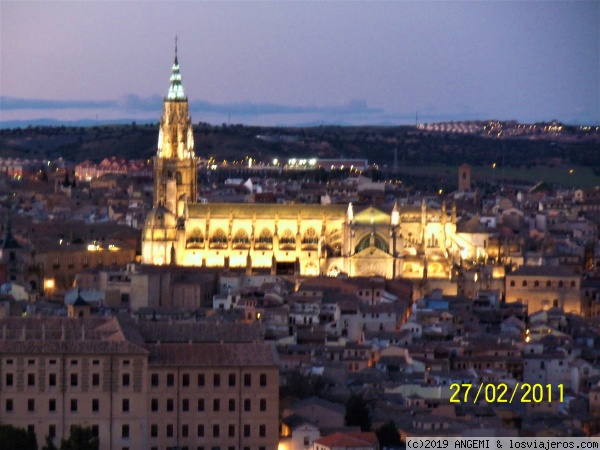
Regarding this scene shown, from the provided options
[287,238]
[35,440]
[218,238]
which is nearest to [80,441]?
[35,440]

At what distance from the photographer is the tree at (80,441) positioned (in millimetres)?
60750

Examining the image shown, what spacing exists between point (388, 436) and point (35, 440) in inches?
376

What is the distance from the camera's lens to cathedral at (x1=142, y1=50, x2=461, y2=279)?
360ft

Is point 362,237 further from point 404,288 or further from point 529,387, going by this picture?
point 529,387

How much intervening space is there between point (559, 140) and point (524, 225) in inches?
1843

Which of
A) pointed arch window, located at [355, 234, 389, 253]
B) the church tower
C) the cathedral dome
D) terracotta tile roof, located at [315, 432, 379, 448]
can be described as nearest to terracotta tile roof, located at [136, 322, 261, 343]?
terracotta tile roof, located at [315, 432, 379, 448]

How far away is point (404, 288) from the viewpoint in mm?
102438

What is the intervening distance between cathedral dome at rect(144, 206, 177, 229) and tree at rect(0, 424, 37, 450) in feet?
162

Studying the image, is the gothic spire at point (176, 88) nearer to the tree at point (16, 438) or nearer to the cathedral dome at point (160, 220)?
the cathedral dome at point (160, 220)

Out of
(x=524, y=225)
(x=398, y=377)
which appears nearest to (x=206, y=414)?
(x=398, y=377)

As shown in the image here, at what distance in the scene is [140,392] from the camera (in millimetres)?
64125

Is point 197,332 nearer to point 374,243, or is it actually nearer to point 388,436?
point 388,436

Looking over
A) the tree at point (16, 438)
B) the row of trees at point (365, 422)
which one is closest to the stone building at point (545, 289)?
the row of trees at point (365, 422)

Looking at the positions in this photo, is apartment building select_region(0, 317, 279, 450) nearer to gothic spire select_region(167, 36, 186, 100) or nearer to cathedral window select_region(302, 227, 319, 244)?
cathedral window select_region(302, 227, 319, 244)
